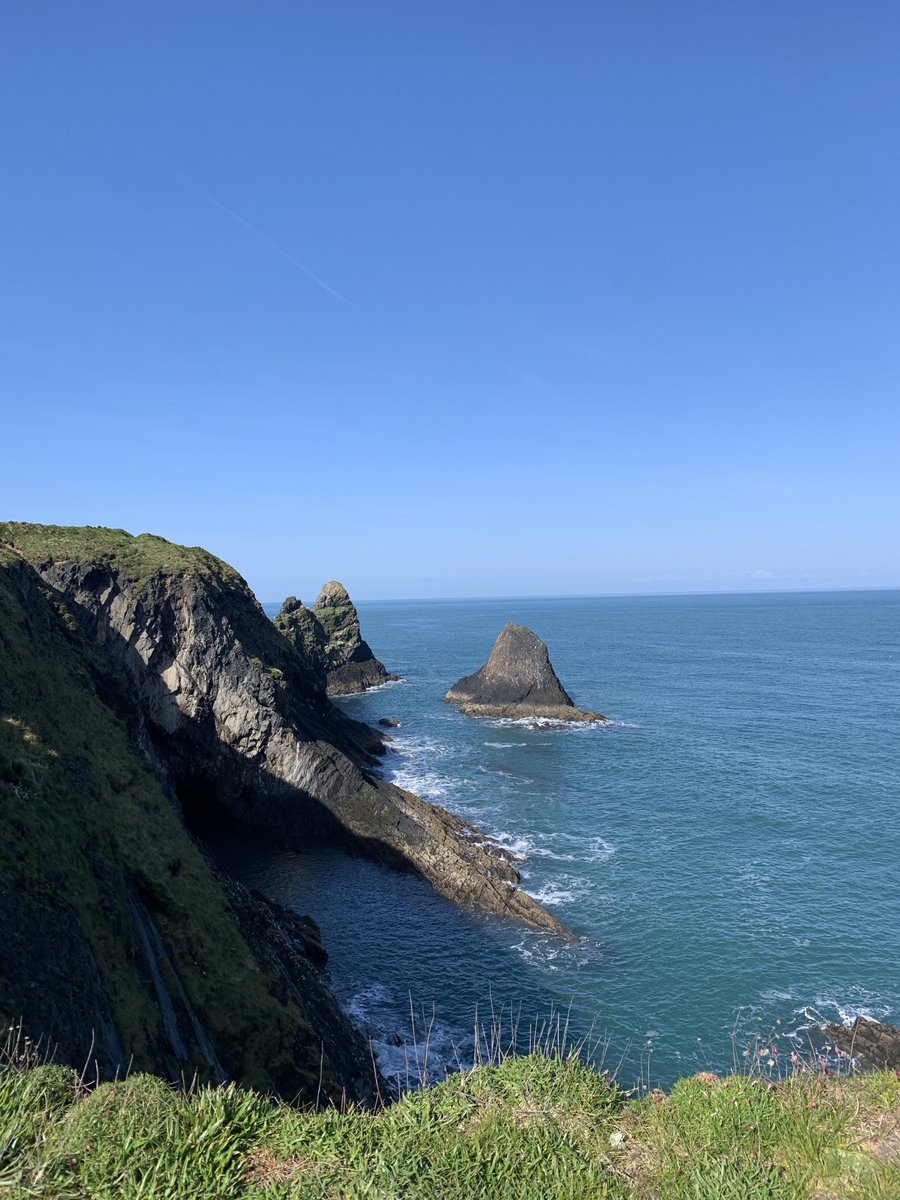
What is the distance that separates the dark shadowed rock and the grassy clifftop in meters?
45.9

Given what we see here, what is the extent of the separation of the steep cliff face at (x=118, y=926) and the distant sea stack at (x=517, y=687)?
55832mm

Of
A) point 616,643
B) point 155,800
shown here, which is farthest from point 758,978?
point 616,643

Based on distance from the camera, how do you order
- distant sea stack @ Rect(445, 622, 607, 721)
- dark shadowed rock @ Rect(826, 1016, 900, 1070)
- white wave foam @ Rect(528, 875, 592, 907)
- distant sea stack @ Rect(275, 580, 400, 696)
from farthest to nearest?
1. distant sea stack @ Rect(275, 580, 400, 696)
2. distant sea stack @ Rect(445, 622, 607, 721)
3. white wave foam @ Rect(528, 875, 592, 907)
4. dark shadowed rock @ Rect(826, 1016, 900, 1070)

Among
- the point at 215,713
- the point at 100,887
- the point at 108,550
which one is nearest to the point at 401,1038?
the point at 100,887

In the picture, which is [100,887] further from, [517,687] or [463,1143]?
[517,687]

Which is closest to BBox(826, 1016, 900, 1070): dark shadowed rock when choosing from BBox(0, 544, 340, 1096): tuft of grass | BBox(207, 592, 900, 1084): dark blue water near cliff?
BBox(207, 592, 900, 1084): dark blue water near cliff

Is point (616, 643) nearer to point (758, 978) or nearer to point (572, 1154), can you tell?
point (758, 978)

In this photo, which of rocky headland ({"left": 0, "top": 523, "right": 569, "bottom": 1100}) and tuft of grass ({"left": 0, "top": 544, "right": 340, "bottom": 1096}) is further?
rocky headland ({"left": 0, "top": 523, "right": 569, "bottom": 1100})

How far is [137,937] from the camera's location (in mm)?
17219

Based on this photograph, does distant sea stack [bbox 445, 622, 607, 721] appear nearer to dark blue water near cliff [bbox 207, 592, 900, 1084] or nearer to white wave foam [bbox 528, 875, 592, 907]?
dark blue water near cliff [bbox 207, 592, 900, 1084]

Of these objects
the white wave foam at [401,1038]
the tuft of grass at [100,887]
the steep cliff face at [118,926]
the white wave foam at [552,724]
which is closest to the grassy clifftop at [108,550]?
the steep cliff face at [118,926]

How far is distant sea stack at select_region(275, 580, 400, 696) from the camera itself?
99.8 meters

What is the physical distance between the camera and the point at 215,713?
46.6 m

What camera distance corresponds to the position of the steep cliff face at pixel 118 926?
1331cm
